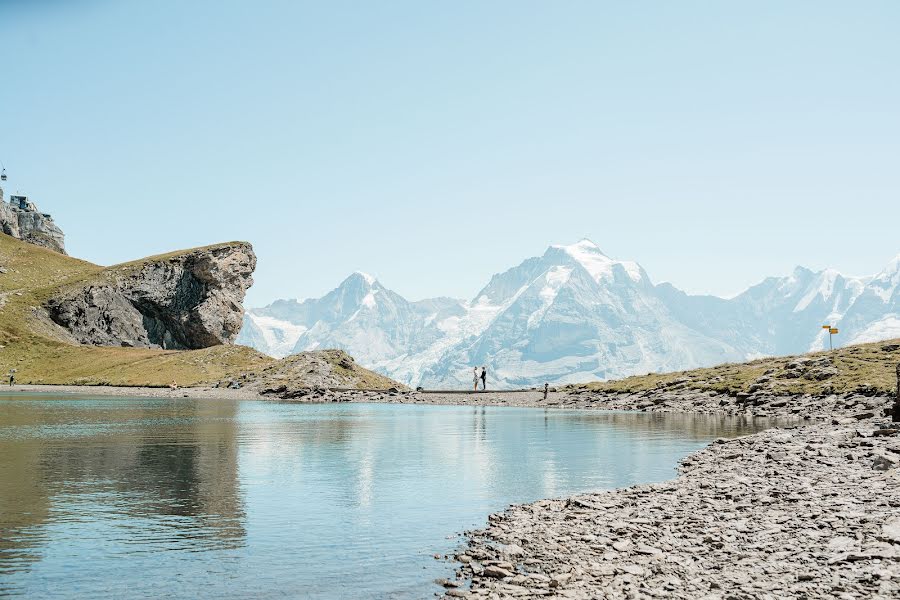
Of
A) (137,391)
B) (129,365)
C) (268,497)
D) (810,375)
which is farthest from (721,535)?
(129,365)

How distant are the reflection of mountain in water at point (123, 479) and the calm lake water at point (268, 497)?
0.11 m

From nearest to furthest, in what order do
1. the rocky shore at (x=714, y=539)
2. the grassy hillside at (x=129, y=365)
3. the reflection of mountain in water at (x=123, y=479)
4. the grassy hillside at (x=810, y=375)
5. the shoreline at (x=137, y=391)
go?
the rocky shore at (x=714, y=539) < the reflection of mountain in water at (x=123, y=479) < the grassy hillside at (x=810, y=375) < the shoreline at (x=137, y=391) < the grassy hillside at (x=129, y=365)

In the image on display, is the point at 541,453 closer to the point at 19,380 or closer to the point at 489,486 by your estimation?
the point at 489,486

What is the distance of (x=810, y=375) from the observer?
310 feet

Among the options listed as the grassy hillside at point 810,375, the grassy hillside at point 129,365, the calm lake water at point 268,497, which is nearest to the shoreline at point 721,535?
the calm lake water at point 268,497

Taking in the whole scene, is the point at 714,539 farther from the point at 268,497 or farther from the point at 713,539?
the point at 268,497

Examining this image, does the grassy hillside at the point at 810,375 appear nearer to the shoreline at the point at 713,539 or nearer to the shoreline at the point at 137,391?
the shoreline at the point at 713,539

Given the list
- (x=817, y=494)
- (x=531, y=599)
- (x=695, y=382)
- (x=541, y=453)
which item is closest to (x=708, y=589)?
(x=531, y=599)

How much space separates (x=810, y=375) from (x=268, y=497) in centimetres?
8212

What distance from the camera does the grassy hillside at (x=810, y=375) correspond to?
8362 centimetres

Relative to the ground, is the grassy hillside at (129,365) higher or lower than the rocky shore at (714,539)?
higher

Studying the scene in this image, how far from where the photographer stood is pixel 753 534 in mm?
22547

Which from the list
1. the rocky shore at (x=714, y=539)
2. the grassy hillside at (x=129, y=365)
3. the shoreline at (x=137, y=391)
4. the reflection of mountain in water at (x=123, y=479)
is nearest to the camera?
the rocky shore at (x=714, y=539)

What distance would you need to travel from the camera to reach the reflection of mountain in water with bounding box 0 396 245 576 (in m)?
25.2
